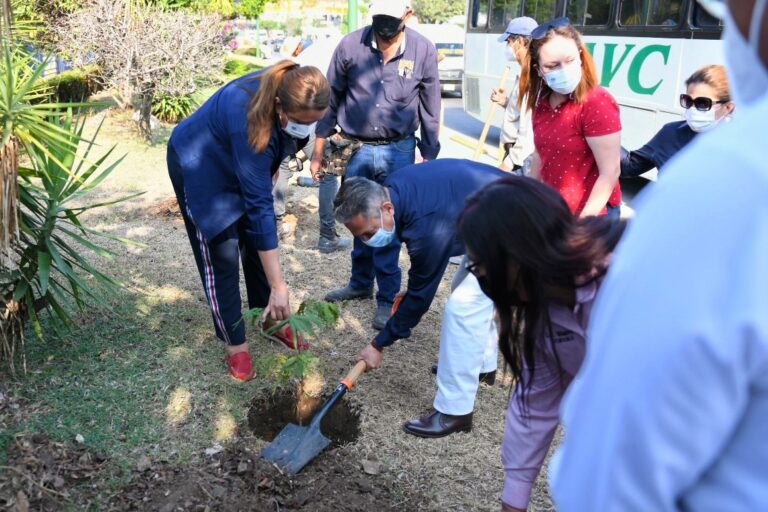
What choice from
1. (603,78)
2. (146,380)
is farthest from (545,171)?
(603,78)

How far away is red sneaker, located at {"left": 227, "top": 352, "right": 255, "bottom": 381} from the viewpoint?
353 cm

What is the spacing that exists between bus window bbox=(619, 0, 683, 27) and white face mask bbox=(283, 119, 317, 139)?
518cm

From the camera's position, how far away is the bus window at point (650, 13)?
6660 mm

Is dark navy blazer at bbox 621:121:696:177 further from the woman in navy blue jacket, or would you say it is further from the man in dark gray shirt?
the man in dark gray shirt

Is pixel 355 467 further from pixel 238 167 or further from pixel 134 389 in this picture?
pixel 238 167

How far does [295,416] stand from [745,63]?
3.00 metres

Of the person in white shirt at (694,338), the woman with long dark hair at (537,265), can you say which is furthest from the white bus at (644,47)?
the person in white shirt at (694,338)

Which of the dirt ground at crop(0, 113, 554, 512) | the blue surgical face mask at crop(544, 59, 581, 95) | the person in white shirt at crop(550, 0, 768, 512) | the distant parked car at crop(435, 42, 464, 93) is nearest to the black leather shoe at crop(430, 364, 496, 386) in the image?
the dirt ground at crop(0, 113, 554, 512)

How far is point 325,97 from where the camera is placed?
2.78 metres

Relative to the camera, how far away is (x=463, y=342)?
2.90 m

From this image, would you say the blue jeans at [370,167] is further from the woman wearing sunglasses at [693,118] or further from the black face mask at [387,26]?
the woman wearing sunglasses at [693,118]

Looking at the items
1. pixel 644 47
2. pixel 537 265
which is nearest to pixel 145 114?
pixel 644 47

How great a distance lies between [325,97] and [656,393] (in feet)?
7.65

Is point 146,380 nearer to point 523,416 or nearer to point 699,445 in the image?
point 523,416
